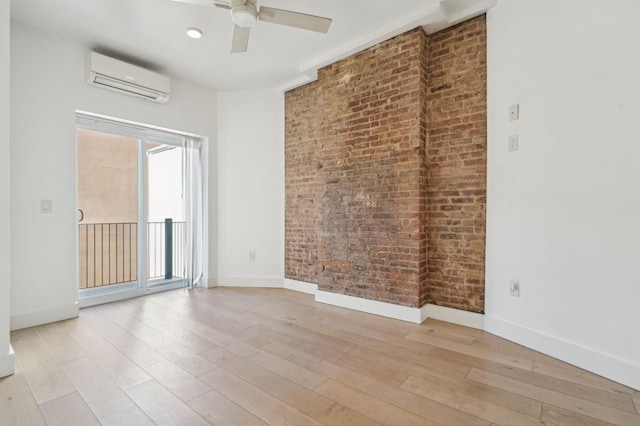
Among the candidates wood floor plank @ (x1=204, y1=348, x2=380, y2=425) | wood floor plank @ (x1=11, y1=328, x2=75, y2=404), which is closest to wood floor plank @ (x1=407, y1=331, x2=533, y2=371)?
Answer: wood floor plank @ (x1=204, y1=348, x2=380, y2=425)

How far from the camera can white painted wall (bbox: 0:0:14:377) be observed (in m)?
1.97

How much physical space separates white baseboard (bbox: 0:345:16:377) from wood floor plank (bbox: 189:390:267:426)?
1365mm

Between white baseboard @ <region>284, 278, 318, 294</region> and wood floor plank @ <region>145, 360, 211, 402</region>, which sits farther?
white baseboard @ <region>284, 278, 318, 294</region>

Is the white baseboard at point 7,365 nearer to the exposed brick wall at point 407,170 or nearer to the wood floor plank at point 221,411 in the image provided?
the wood floor plank at point 221,411

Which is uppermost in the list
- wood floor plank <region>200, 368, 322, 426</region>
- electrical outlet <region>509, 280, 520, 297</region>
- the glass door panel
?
the glass door panel

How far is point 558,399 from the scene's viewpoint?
68.1 inches

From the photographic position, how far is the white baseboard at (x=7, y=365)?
196cm

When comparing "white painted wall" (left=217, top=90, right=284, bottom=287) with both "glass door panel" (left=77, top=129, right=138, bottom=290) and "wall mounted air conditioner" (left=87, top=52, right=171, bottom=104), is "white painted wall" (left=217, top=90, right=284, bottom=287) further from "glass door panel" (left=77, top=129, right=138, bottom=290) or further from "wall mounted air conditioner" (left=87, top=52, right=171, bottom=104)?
"glass door panel" (left=77, top=129, right=138, bottom=290)

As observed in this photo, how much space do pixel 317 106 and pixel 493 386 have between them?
3.40 m

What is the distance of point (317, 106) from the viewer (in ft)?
12.8

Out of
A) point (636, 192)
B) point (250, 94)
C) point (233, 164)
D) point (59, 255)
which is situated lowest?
point (59, 255)

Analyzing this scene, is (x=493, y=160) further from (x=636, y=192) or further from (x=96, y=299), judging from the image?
(x=96, y=299)

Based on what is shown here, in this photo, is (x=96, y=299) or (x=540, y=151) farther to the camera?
(x=96, y=299)

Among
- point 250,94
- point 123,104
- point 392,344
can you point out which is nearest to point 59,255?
point 123,104
